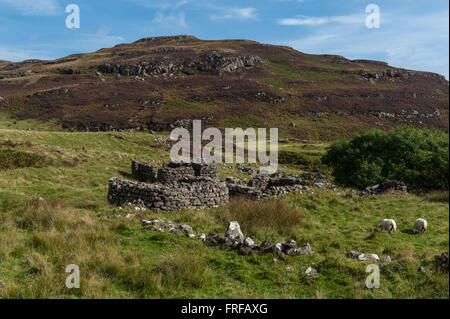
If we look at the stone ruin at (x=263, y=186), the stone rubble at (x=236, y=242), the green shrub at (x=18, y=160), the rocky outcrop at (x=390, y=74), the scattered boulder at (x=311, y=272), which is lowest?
the scattered boulder at (x=311, y=272)

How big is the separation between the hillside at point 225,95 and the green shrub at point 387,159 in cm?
4143

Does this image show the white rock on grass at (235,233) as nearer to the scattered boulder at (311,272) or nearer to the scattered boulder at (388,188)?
the scattered boulder at (311,272)

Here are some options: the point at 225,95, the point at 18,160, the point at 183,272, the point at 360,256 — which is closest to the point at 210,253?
the point at 183,272

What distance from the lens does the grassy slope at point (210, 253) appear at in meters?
5.92

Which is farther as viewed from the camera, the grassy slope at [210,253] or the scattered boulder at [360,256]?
the scattered boulder at [360,256]

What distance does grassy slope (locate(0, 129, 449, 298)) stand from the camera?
5.92 meters

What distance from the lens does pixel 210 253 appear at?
25.5ft

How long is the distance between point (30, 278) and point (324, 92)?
93.2m

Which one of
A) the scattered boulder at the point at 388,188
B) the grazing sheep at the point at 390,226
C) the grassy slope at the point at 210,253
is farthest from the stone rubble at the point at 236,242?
the scattered boulder at the point at 388,188

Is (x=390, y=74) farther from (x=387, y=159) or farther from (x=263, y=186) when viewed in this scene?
(x=263, y=186)

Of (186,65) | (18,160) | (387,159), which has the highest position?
(186,65)

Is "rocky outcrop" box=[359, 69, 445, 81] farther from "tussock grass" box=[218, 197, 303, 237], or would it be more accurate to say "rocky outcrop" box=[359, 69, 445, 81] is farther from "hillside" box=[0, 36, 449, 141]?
"tussock grass" box=[218, 197, 303, 237]

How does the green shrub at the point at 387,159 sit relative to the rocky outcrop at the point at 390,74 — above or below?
below

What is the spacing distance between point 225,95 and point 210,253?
77.8 metres
